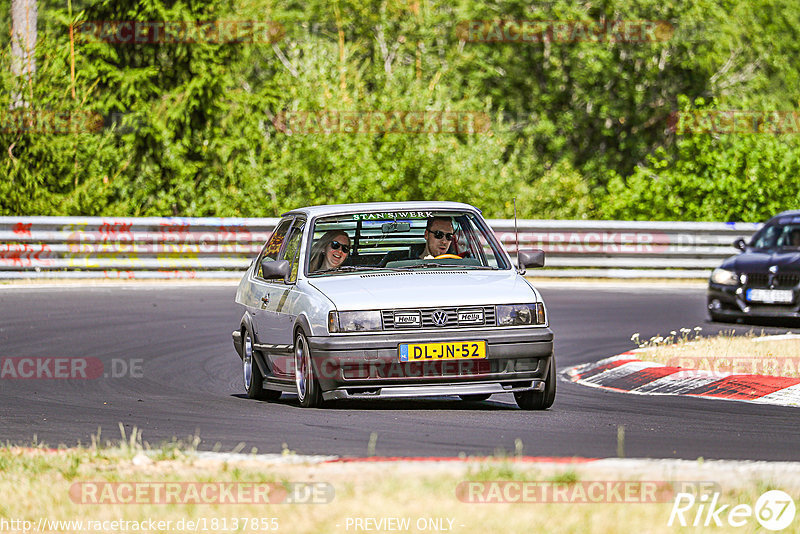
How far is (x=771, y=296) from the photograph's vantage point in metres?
18.2

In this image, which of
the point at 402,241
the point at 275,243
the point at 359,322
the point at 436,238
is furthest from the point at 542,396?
the point at 275,243

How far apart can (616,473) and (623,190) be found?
23.7 m

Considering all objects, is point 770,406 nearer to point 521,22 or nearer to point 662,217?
point 662,217

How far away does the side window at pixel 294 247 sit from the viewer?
10984mm

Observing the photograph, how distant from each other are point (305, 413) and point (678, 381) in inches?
144

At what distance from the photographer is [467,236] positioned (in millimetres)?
11172

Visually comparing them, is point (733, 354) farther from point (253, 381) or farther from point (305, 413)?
point (305, 413)
